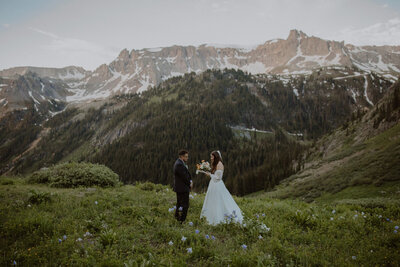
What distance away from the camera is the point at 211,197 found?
977 centimetres

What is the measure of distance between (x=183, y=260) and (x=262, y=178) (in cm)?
7478

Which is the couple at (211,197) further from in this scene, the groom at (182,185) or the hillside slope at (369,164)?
the hillside slope at (369,164)

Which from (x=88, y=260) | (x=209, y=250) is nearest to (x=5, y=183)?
(x=88, y=260)

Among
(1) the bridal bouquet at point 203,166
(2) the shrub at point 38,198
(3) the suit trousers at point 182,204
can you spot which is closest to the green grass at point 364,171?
(1) the bridal bouquet at point 203,166

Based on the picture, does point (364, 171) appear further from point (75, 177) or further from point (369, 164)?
point (75, 177)

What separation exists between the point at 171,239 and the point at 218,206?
2.70 metres

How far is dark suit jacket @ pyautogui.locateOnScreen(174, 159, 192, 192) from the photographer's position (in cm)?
907

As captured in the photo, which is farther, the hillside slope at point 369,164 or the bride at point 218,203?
the hillside slope at point 369,164

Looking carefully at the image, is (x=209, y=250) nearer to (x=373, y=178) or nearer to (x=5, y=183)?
(x=5, y=183)

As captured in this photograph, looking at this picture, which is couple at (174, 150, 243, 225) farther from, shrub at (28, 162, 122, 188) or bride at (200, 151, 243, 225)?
shrub at (28, 162, 122, 188)

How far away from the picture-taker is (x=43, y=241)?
276 inches

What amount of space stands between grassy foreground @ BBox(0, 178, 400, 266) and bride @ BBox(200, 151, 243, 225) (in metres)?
0.49

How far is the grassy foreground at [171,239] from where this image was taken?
6051 mm

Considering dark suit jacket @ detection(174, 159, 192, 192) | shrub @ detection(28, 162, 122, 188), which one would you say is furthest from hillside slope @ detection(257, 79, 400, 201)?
shrub @ detection(28, 162, 122, 188)
